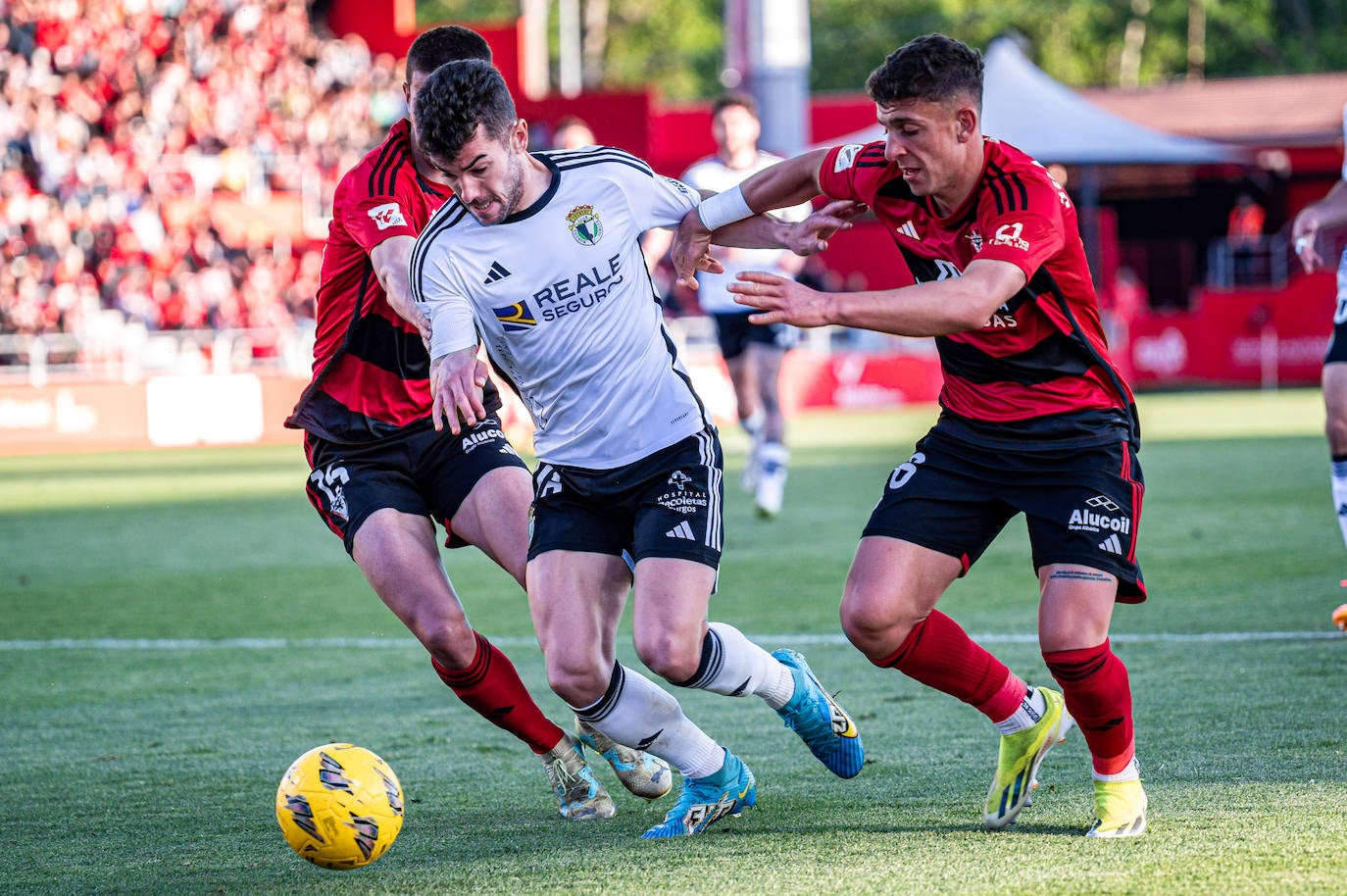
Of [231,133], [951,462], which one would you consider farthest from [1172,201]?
[951,462]

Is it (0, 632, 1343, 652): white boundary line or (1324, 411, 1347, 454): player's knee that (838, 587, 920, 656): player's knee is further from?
(1324, 411, 1347, 454): player's knee

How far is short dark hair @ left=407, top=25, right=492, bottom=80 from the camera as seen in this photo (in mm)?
5242

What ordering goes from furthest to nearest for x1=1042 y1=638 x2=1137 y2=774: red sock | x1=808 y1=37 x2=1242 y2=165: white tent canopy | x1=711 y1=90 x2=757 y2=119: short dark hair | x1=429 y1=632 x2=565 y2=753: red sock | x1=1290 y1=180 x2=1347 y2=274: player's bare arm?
x1=808 y1=37 x2=1242 y2=165: white tent canopy
x1=711 y1=90 x2=757 y2=119: short dark hair
x1=1290 y1=180 x2=1347 y2=274: player's bare arm
x1=429 y1=632 x2=565 y2=753: red sock
x1=1042 y1=638 x2=1137 y2=774: red sock

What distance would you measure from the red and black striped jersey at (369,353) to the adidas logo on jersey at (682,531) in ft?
2.93

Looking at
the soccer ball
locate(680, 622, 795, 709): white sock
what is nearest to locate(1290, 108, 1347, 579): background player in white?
locate(680, 622, 795, 709): white sock

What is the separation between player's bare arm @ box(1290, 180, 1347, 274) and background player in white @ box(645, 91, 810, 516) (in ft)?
17.1

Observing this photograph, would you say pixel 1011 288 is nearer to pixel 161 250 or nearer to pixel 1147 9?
pixel 161 250

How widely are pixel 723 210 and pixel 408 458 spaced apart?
1.26 m

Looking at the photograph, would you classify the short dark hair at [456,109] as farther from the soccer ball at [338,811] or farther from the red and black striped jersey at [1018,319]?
the soccer ball at [338,811]

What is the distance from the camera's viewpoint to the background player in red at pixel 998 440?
4.39 metres

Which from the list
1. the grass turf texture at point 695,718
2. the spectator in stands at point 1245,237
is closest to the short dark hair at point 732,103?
the grass turf texture at point 695,718

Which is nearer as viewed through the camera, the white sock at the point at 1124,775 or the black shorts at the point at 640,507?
the white sock at the point at 1124,775

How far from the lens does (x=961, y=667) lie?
481 centimetres

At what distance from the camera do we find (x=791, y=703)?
4.98 metres
